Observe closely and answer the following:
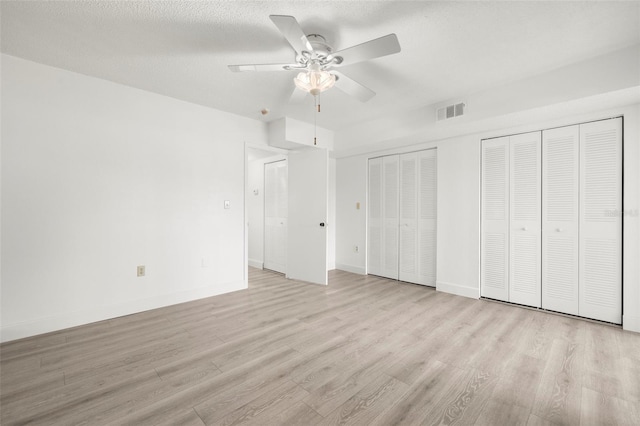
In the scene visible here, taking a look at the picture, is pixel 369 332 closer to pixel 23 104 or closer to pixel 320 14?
pixel 320 14

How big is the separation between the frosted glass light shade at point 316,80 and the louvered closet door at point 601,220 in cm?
296

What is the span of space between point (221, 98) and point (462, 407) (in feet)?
12.5

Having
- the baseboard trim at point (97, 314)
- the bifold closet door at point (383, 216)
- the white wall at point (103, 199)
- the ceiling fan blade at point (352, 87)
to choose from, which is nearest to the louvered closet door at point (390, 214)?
the bifold closet door at point (383, 216)

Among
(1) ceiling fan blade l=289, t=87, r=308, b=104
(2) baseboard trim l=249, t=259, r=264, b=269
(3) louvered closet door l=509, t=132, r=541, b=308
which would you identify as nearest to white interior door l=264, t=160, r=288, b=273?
(2) baseboard trim l=249, t=259, r=264, b=269

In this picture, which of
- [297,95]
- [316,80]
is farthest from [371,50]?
[297,95]

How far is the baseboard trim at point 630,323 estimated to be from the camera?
269 centimetres

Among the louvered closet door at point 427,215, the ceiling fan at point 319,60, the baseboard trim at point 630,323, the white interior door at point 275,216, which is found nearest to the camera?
the ceiling fan at point 319,60

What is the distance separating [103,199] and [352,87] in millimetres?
2863

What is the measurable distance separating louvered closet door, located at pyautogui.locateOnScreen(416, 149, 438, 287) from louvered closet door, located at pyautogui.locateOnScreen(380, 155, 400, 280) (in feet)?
1.38

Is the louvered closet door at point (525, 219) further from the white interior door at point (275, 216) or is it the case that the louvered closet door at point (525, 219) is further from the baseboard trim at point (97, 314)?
the baseboard trim at point (97, 314)

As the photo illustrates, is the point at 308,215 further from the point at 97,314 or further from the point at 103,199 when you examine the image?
the point at 97,314

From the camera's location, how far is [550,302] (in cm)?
323

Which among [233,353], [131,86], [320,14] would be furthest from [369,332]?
[131,86]

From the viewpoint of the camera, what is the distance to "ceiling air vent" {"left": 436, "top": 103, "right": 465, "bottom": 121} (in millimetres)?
3311
